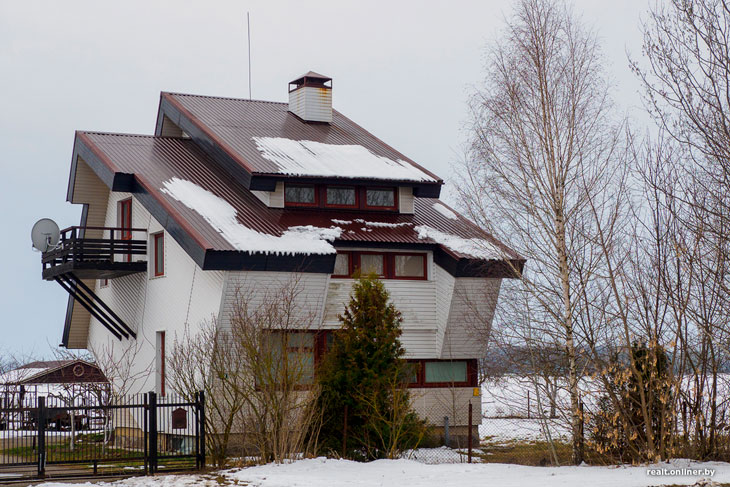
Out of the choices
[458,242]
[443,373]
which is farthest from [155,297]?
[458,242]

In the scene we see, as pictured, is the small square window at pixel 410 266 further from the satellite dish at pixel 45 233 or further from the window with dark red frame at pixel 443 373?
the satellite dish at pixel 45 233

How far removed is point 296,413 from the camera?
69.5ft

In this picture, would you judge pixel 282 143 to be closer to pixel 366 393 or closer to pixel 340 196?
pixel 340 196

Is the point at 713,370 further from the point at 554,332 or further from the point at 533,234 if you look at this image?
the point at 533,234

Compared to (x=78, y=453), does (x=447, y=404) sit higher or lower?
higher

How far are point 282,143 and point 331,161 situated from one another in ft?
6.19

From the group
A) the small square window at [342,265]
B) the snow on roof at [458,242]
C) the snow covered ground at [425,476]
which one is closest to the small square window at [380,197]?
the snow on roof at [458,242]

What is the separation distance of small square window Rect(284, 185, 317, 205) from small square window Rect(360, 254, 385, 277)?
2.29 meters

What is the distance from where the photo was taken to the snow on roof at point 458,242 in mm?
27047

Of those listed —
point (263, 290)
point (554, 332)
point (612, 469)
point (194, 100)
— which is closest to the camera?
point (612, 469)

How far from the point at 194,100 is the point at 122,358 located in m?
9.01

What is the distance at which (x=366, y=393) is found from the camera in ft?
70.4

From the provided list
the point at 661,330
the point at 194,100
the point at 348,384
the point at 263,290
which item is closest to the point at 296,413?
the point at 348,384

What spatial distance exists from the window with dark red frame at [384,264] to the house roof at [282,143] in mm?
2179
